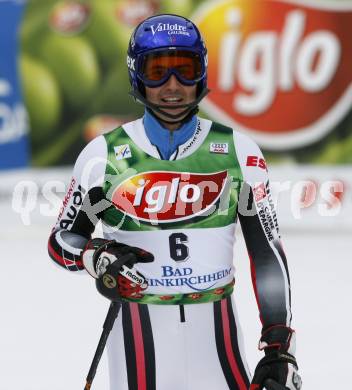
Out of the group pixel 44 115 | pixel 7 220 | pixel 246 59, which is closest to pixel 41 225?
pixel 7 220

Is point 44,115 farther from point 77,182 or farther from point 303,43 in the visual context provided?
point 77,182

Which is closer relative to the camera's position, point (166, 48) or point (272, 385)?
point (272, 385)

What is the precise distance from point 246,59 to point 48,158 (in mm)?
2876

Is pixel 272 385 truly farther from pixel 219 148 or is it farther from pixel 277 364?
pixel 219 148

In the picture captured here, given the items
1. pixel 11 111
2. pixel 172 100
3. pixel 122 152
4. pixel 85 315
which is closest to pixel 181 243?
pixel 122 152

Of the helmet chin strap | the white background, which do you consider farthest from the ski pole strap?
the white background

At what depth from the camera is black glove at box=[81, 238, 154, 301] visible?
123 inches

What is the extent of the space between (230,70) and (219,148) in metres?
8.15

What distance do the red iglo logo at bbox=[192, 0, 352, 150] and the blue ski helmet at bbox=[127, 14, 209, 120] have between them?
313 inches

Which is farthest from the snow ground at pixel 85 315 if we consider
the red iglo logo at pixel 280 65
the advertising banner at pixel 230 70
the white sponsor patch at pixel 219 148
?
the white sponsor patch at pixel 219 148

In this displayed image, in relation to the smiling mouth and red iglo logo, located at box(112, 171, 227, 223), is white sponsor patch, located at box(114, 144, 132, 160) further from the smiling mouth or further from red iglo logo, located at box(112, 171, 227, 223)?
the smiling mouth

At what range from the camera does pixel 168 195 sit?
3318 millimetres

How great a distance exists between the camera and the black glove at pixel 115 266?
3113mm

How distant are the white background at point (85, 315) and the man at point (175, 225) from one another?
2557 millimetres
